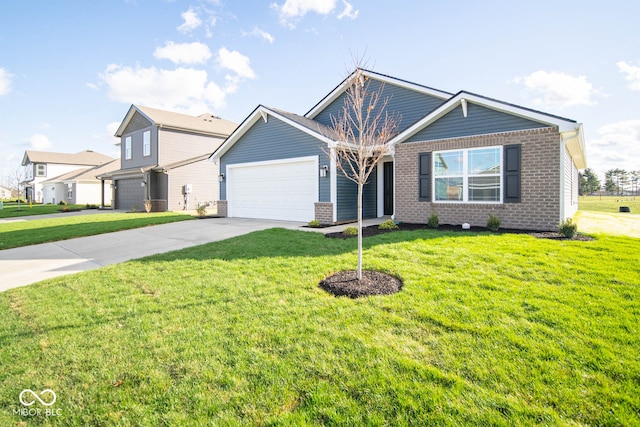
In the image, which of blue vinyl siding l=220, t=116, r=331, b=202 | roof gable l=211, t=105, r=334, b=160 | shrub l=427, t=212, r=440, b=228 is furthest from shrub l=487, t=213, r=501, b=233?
roof gable l=211, t=105, r=334, b=160

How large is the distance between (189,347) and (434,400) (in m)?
2.38

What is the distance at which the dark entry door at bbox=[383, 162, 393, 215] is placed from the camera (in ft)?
46.3

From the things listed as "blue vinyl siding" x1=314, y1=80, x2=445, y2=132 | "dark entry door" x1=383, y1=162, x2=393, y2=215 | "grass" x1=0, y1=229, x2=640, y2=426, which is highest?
"blue vinyl siding" x1=314, y1=80, x2=445, y2=132

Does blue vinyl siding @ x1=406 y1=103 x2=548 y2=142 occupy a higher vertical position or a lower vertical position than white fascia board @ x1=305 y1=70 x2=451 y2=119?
lower

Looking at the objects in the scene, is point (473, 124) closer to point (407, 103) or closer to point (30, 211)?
point (407, 103)

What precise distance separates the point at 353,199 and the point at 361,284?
8337 millimetres

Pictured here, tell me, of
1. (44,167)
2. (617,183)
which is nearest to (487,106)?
(44,167)

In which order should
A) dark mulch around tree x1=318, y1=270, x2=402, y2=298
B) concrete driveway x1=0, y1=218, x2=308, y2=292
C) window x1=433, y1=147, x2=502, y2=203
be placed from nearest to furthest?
dark mulch around tree x1=318, y1=270, x2=402, y2=298 < concrete driveway x1=0, y1=218, x2=308, y2=292 < window x1=433, y1=147, x2=502, y2=203

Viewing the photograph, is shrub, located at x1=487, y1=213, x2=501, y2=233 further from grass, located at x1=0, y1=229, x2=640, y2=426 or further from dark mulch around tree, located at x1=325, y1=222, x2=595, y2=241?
grass, located at x1=0, y1=229, x2=640, y2=426

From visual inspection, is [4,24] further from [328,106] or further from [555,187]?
[555,187]

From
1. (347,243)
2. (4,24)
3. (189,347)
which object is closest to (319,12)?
(347,243)

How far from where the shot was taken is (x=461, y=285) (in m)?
4.57

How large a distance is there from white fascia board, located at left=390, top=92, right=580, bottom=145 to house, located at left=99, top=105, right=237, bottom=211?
16.1m

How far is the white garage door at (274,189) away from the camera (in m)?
13.1
